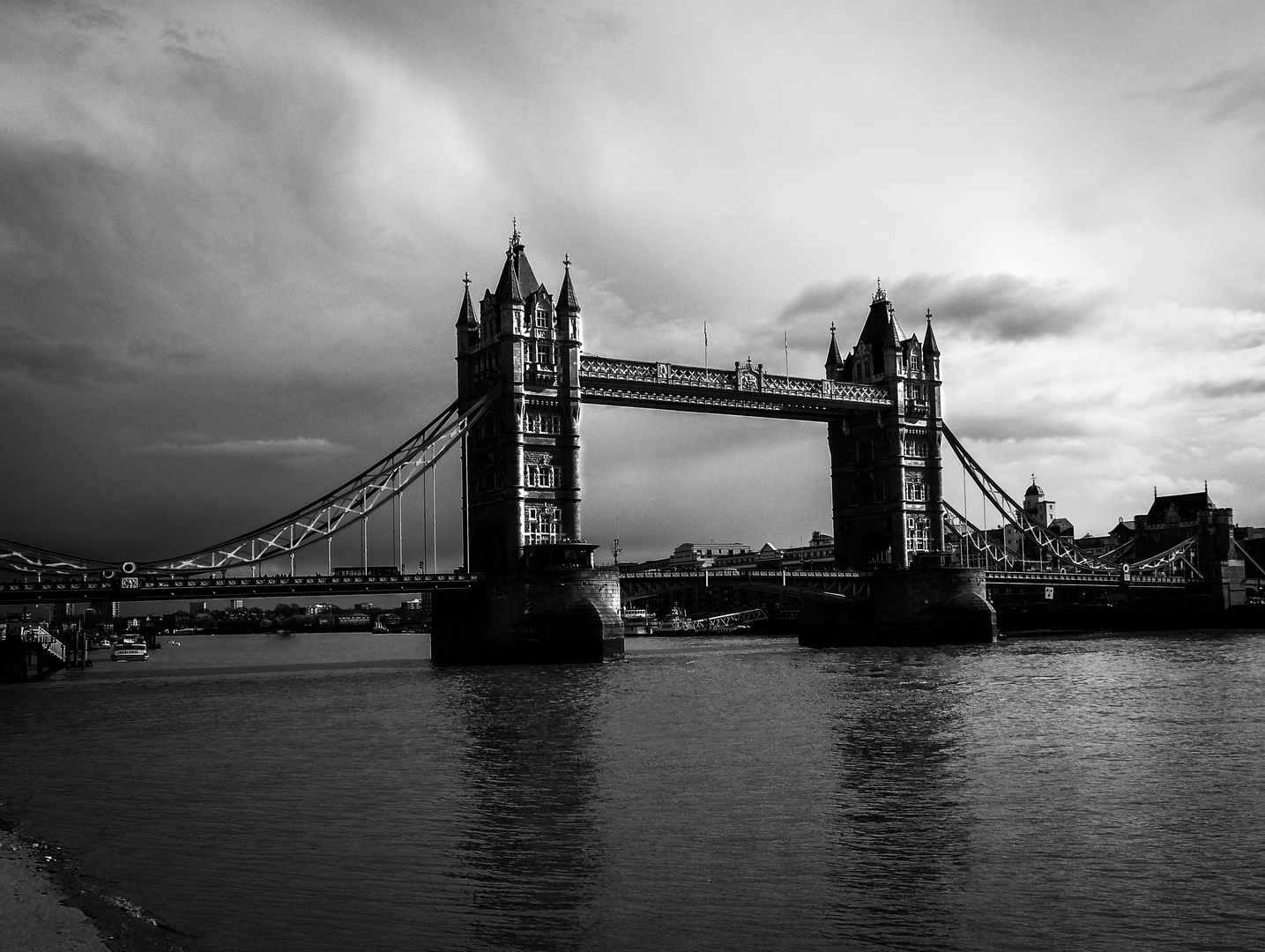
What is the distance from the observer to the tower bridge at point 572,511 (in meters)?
65.2

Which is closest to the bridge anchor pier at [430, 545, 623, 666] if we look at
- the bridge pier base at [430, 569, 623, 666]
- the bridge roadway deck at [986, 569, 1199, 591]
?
the bridge pier base at [430, 569, 623, 666]

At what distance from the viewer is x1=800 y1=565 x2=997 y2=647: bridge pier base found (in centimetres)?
8612

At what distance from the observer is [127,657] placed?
10931 cm

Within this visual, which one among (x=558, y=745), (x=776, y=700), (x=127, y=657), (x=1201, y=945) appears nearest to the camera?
(x=1201, y=945)

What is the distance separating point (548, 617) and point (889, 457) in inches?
1468

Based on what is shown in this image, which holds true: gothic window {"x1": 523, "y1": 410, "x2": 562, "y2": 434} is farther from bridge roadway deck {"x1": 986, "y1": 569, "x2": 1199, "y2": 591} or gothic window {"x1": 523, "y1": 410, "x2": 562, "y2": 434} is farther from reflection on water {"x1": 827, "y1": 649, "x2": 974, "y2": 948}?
bridge roadway deck {"x1": 986, "y1": 569, "x2": 1199, "y2": 591}

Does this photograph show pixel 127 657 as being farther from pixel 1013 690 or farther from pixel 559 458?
pixel 1013 690

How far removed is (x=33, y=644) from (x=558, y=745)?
54394 mm

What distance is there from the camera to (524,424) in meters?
72.4

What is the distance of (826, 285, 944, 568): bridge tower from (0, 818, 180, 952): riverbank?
79848mm

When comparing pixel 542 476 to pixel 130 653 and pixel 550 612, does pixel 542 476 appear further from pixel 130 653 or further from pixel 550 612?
pixel 130 653

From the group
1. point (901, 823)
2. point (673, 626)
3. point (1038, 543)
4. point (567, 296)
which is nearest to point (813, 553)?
point (673, 626)

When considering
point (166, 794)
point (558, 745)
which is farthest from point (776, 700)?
point (166, 794)

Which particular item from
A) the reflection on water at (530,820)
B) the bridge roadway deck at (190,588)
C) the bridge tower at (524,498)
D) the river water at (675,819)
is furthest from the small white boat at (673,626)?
the reflection on water at (530,820)
